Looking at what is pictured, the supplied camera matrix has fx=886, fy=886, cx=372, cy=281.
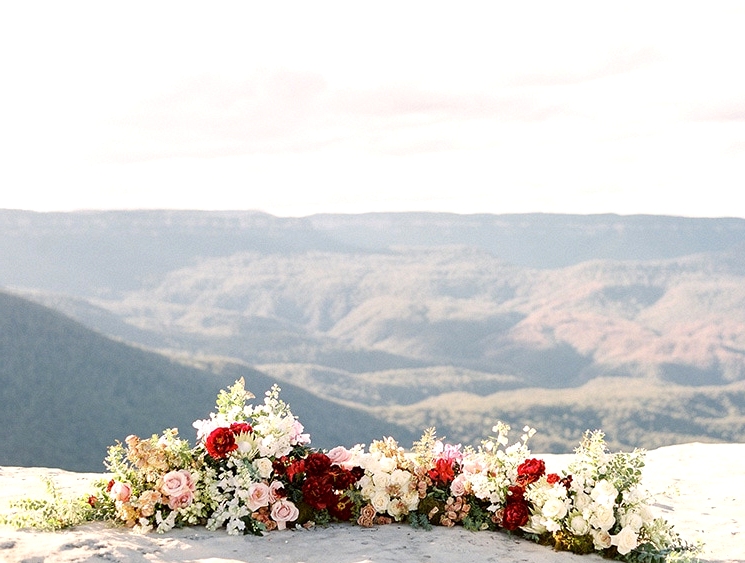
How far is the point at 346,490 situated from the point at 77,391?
144263 mm

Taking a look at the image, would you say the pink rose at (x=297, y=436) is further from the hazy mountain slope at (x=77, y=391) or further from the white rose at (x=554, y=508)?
the hazy mountain slope at (x=77, y=391)

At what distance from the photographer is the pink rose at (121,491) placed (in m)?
10.5

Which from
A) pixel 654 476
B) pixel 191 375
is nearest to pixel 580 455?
pixel 654 476

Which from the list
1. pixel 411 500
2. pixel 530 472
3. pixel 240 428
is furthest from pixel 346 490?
pixel 530 472

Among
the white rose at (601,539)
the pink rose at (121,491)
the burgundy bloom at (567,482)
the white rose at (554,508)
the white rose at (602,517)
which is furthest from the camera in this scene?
the burgundy bloom at (567,482)

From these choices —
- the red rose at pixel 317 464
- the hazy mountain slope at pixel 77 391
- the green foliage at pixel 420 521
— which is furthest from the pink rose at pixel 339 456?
the hazy mountain slope at pixel 77 391

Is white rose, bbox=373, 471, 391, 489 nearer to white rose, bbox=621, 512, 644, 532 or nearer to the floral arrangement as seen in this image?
the floral arrangement

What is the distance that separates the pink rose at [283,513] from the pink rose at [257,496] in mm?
136

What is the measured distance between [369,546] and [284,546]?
0.95 m

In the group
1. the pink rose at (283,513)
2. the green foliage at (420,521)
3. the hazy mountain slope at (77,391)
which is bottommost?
the hazy mountain slope at (77,391)

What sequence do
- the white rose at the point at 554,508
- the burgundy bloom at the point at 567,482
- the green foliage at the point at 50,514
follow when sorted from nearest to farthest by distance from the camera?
the green foliage at the point at 50,514
the white rose at the point at 554,508
the burgundy bloom at the point at 567,482

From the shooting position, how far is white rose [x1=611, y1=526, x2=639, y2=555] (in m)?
10.1

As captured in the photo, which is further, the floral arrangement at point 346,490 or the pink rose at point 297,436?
the pink rose at point 297,436

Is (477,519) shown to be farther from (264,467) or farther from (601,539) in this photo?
(264,467)
